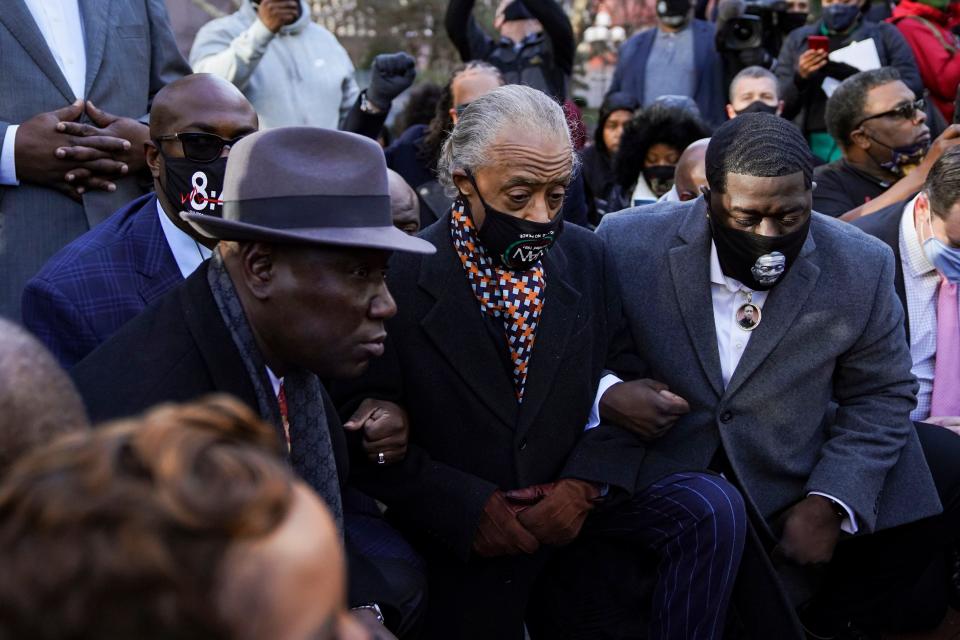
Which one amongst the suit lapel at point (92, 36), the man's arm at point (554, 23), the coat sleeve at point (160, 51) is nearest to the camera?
the suit lapel at point (92, 36)

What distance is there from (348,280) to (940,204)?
2.84m

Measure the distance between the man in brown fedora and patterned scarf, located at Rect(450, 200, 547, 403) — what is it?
905mm

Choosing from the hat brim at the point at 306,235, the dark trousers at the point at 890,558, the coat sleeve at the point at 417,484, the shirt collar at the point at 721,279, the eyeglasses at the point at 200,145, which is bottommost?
the dark trousers at the point at 890,558

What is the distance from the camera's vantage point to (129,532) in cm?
104

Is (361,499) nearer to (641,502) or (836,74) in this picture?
(641,502)

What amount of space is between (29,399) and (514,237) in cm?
206

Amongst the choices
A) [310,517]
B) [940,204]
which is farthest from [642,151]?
[310,517]

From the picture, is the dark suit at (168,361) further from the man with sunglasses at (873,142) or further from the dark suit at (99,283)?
the man with sunglasses at (873,142)

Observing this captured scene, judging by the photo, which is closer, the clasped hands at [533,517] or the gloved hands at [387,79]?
the clasped hands at [533,517]

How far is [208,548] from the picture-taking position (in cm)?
108

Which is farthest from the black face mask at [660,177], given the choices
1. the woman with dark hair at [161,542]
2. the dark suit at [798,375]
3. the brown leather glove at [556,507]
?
the woman with dark hair at [161,542]

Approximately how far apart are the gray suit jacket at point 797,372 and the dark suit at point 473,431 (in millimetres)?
282

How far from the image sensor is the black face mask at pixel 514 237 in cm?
346

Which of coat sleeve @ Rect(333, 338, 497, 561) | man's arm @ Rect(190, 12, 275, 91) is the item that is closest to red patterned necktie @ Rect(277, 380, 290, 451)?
coat sleeve @ Rect(333, 338, 497, 561)
